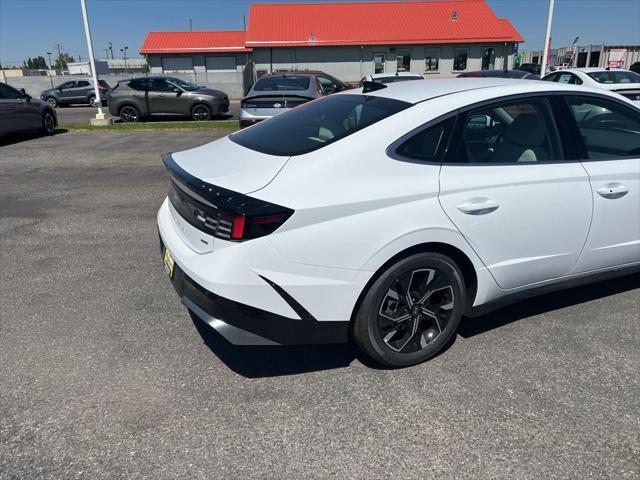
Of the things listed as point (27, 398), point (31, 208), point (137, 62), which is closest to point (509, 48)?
point (31, 208)

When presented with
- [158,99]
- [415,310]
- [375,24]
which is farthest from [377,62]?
[415,310]

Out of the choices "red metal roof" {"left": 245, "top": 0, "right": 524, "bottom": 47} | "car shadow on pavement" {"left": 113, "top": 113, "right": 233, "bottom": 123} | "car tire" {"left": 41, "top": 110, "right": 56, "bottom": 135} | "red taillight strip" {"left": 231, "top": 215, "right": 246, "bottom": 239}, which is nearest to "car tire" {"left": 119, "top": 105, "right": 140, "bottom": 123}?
"car shadow on pavement" {"left": 113, "top": 113, "right": 233, "bottom": 123}

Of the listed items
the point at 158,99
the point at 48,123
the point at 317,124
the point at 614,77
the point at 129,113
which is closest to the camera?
the point at 317,124

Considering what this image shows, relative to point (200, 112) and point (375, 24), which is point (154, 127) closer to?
point (200, 112)

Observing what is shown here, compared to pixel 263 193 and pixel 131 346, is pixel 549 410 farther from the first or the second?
pixel 131 346

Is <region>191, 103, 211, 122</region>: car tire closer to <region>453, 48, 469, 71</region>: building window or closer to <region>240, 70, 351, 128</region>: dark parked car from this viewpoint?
<region>240, 70, 351, 128</region>: dark parked car

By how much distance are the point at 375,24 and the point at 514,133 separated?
128 ft

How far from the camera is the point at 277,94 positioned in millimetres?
9609

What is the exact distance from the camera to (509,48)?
124 ft

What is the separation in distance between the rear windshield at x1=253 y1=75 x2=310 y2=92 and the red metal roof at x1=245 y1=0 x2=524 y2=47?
27.1 metres

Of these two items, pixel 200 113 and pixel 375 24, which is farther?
pixel 375 24

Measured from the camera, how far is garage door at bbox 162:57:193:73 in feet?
134

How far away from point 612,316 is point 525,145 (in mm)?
1450

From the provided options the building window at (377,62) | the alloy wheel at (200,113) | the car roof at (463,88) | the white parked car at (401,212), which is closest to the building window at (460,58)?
the building window at (377,62)
